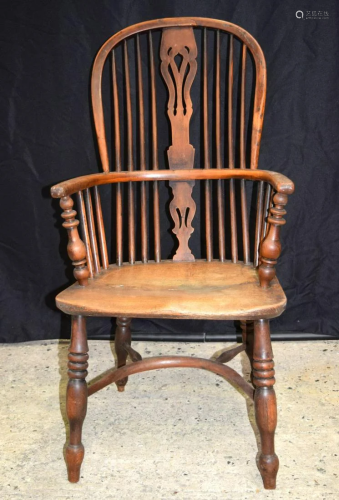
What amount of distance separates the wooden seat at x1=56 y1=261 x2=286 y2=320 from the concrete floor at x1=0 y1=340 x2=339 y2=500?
0.48 metres

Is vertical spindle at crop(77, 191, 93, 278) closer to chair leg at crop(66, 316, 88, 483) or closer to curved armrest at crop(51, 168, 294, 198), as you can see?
curved armrest at crop(51, 168, 294, 198)

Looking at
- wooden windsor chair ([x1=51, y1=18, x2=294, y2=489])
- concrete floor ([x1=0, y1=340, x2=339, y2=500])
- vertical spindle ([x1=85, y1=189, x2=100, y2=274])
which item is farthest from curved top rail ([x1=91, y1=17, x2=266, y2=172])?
concrete floor ([x1=0, y1=340, x2=339, y2=500])

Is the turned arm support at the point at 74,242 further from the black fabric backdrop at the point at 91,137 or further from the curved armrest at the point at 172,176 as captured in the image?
the black fabric backdrop at the point at 91,137

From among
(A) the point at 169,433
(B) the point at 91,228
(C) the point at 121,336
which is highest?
(B) the point at 91,228

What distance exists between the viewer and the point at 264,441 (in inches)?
57.3

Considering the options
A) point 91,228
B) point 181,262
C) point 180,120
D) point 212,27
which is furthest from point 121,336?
point 212,27

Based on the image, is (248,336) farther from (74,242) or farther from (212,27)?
(212,27)

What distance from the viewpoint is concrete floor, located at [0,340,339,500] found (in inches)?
59.8

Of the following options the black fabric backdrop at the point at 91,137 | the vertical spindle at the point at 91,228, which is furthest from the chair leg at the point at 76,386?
the black fabric backdrop at the point at 91,137

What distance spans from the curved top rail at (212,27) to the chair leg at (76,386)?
591 mm

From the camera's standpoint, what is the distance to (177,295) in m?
1.47

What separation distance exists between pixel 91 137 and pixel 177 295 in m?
1.03

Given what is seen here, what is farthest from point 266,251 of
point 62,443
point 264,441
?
point 62,443

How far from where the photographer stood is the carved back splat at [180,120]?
6.21 feet
